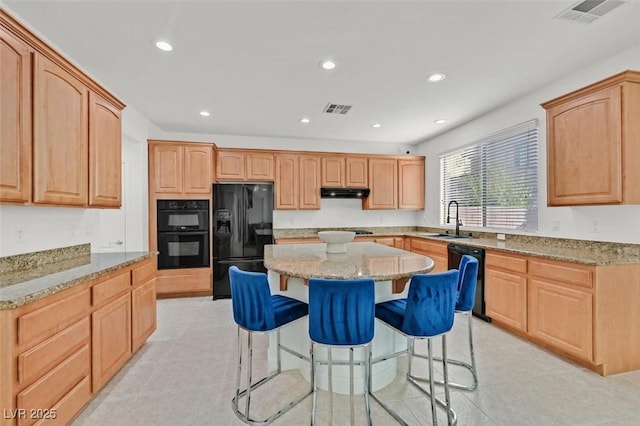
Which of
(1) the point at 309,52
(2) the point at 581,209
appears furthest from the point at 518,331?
(1) the point at 309,52

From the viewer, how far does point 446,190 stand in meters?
5.24

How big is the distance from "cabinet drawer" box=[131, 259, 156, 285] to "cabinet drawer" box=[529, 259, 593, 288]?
3.64 meters

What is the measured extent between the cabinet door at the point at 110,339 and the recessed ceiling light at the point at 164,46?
2.05 m

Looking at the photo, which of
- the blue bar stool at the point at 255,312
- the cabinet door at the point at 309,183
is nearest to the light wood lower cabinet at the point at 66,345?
the blue bar stool at the point at 255,312

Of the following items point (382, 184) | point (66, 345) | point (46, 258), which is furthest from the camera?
point (382, 184)

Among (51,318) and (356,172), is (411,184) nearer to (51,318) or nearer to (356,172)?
(356,172)

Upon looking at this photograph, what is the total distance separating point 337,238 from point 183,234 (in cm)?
285

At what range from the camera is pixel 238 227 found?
4.55 meters

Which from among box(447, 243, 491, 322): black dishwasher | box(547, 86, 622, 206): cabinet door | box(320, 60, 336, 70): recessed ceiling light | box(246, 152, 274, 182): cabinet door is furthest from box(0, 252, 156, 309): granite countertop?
box(547, 86, 622, 206): cabinet door

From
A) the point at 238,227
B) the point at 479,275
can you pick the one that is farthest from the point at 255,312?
the point at 238,227

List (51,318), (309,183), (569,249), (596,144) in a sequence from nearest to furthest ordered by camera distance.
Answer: (51,318) → (596,144) → (569,249) → (309,183)

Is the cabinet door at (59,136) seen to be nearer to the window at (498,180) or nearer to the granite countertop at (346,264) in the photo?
the granite countertop at (346,264)

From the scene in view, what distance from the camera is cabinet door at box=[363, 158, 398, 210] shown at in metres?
5.53

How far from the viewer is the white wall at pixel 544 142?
2.57m
